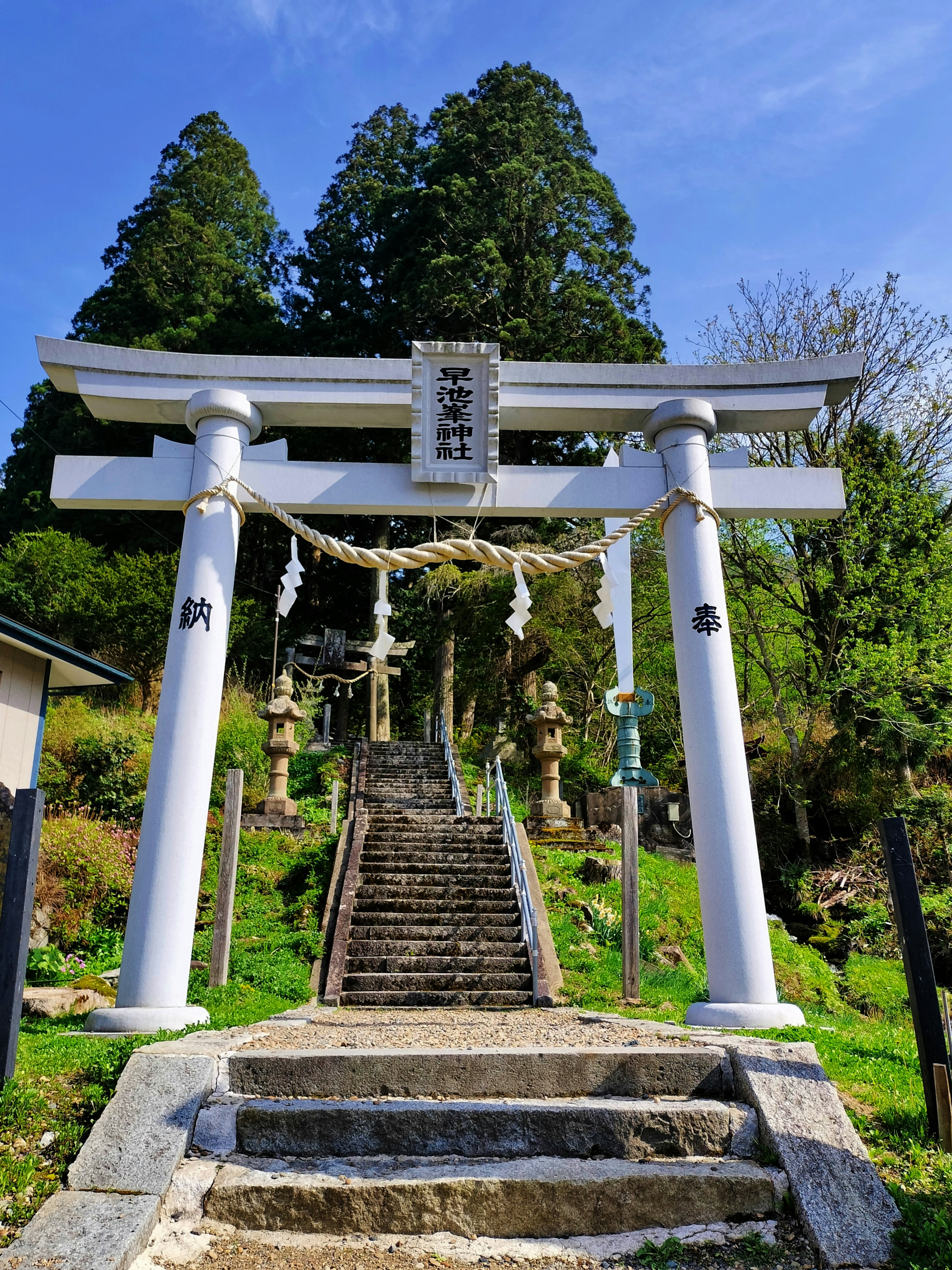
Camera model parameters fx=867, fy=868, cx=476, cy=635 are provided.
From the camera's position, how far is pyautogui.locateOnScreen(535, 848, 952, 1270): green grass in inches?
124

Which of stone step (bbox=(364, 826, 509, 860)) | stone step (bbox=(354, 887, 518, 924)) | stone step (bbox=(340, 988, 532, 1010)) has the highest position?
stone step (bbox=(364, 826, 509, 860))

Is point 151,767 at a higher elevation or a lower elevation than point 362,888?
higher

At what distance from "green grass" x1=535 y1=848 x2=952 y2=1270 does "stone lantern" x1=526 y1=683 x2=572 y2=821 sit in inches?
51.4

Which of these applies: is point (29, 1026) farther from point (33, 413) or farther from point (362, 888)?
point (33, 413)

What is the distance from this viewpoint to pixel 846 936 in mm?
12562

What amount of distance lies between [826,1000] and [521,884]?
13.7 feet

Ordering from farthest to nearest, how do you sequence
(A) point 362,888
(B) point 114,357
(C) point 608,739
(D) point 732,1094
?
1. (C) point 608,739
2. (A) point 362,888
3. (B) point 114,357
4. (D) point 732,1094

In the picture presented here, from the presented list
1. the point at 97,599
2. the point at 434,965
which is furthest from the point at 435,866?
the point at 97,599

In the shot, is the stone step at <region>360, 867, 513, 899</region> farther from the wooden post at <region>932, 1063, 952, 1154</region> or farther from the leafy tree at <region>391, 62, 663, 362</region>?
the leafy tree at <region>391, 62, 663, 362</region>

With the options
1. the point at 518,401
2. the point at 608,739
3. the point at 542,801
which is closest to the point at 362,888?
the point at 542,801

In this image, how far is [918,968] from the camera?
365cm

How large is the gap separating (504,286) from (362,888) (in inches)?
656

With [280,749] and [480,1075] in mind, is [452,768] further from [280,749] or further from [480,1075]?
[480,1075]

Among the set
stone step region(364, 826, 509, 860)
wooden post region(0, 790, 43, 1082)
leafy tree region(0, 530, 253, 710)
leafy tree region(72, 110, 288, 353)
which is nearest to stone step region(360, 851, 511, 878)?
stone step region(364, 826, 509, 860)
